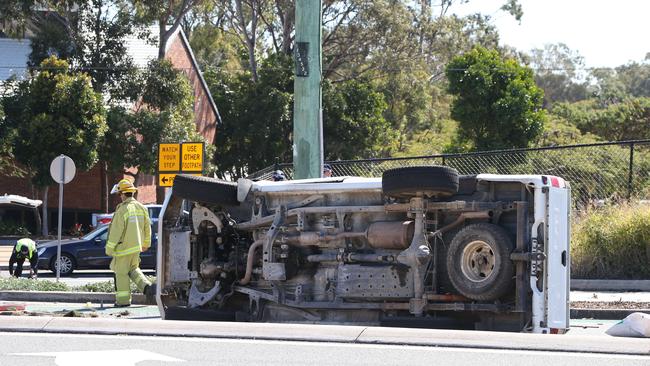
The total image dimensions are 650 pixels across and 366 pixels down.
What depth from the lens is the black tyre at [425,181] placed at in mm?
9984

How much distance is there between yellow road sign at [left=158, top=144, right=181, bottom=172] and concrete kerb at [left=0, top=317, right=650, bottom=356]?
778 centimetres

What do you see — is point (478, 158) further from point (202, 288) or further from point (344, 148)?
point (344, 148)

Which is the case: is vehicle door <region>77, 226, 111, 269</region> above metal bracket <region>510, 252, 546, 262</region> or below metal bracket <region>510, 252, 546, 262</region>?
below

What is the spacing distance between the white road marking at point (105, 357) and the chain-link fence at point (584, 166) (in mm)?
11168

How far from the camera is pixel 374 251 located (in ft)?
34.7

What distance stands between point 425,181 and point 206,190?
8.14 ft

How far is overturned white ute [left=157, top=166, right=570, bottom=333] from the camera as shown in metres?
9.78

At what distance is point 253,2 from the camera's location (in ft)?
169

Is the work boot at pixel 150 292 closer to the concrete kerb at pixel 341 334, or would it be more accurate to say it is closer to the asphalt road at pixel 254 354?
the concrete kerb at pixel 341 334

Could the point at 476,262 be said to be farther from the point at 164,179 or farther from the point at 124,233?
the point at 164,179

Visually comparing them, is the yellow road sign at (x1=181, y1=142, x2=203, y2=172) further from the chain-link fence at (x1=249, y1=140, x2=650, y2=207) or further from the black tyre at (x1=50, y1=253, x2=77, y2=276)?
the black tyre at (x1=50, y1=253, x2=77, y2=276)

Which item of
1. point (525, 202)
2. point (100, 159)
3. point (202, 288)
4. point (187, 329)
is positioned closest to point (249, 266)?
point (202, 288)

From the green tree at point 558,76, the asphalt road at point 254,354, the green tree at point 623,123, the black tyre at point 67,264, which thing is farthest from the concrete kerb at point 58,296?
the green tree at point 558,76

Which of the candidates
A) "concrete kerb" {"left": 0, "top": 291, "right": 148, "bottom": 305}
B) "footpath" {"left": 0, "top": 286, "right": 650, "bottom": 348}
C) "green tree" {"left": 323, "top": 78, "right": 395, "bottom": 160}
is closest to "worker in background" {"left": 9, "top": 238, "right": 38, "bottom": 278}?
"concrete kerb" {"left": 0, "top": 291, "right": 148, "bottom": 305}
